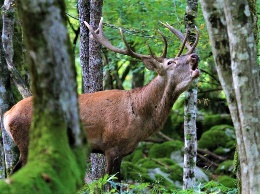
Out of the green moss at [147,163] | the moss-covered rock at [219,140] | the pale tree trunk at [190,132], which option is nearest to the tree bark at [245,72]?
the pale tree trunk at [190,132]

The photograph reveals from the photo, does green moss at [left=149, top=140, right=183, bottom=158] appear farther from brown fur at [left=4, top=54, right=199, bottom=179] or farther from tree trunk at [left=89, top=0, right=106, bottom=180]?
brown fur at [left=4, top=54, right=199, bottom=179]

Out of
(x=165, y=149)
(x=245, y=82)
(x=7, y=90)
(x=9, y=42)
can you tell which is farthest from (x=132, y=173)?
(x=245, y=82)

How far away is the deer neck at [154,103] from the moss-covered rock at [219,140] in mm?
6865

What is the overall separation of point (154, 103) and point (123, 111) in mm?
529

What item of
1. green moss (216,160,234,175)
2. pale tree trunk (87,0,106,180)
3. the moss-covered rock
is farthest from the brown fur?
the moss-covered rock

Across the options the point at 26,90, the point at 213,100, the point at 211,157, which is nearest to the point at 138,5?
the point at 26,90

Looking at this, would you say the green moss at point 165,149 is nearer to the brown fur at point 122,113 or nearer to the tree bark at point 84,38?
the tree bark at point 84,38

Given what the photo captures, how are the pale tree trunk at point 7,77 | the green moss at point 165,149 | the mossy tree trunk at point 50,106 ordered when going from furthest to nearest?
the green moss at point 165,149 < the pale tree trunk at point 7,77 < the mossy tree trunk at point 50,106

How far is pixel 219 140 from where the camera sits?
15.4 metres

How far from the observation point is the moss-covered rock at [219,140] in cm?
1512

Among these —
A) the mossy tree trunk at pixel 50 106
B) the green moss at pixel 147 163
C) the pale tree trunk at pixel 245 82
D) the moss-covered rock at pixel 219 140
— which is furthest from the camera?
the moss-covered rock at pixel 219 140

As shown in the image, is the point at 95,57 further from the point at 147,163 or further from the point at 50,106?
the point at 50,106

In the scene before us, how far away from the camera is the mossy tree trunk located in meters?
3.55

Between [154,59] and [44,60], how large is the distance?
5228 millimetres
